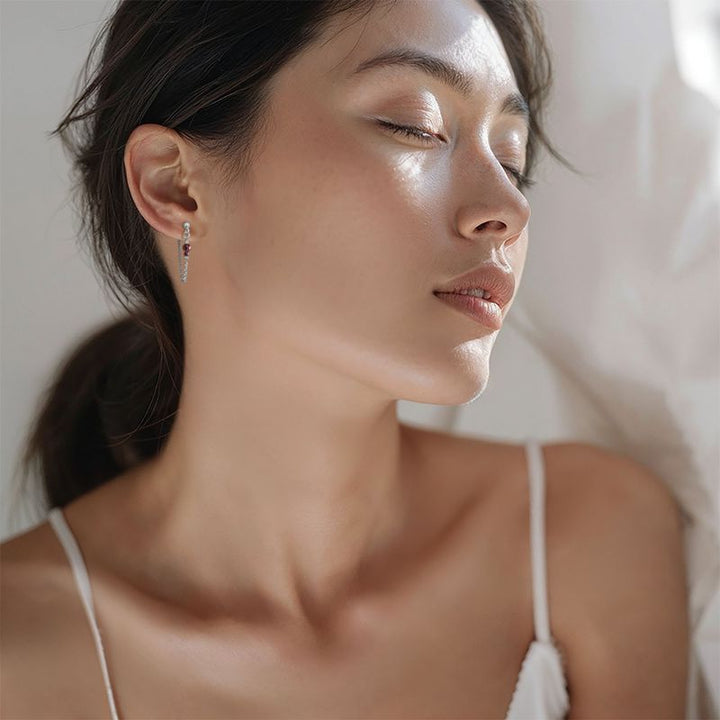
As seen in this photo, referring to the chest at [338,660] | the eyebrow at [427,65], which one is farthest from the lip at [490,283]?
the chest at [338,660]

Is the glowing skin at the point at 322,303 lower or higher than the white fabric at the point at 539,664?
higher

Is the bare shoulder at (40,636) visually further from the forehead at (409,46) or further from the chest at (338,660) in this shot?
the forehead at (409,46)

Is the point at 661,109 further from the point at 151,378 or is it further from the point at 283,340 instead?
the point at 151,378

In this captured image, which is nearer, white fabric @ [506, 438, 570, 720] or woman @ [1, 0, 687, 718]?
woman @ [1, 0, 687, 718]

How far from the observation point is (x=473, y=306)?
113cm

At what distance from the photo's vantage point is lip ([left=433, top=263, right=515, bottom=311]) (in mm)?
1123

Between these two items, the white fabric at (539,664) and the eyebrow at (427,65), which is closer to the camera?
the eyebrow at (427,65)

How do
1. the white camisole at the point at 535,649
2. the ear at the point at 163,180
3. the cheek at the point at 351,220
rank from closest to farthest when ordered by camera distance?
the cheek at the point at 351,220
the ear at the point at 163,180
the white camisole at the point at 535,649

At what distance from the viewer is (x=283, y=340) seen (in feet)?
3.88

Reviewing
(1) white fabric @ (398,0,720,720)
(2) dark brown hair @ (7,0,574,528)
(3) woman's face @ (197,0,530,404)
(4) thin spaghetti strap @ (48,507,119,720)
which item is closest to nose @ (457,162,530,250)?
(3) woman's face @ (197,0,530,404)

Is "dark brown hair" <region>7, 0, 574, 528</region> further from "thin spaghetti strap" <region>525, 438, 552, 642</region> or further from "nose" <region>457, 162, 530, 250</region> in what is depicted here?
"thin spaghetti strap" <region>525, 438, 552, 642</region>

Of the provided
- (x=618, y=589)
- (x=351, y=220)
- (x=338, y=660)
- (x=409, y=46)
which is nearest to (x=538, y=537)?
(x=618, y=589)

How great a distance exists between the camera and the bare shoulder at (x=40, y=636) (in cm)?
126

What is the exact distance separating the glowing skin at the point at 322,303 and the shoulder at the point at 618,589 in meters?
0.21
